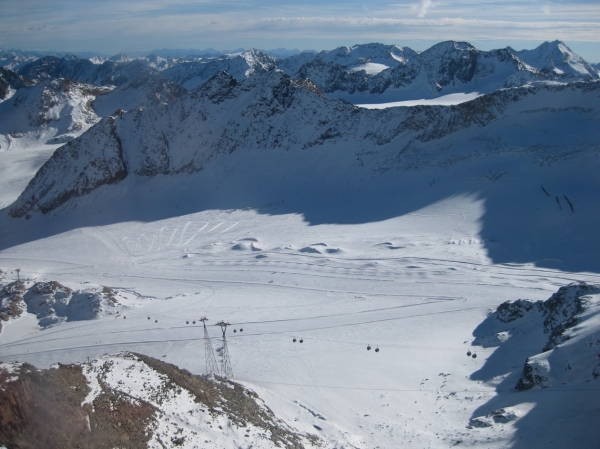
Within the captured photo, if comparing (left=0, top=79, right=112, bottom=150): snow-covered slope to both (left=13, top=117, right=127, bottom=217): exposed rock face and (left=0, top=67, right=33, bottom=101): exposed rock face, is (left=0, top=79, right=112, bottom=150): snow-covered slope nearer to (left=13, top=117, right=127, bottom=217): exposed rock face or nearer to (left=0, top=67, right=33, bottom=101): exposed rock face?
(left=0, top=67, right=33, bottom=101): exposed rock face

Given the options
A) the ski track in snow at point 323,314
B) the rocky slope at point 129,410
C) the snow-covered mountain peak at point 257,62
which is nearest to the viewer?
the rocky slope at point 129,410

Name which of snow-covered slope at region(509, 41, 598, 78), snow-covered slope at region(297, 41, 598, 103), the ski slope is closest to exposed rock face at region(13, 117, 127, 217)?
the ski slope

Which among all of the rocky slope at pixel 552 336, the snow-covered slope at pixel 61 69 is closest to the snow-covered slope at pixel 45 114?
the snow-covered slope at pixel 61 69

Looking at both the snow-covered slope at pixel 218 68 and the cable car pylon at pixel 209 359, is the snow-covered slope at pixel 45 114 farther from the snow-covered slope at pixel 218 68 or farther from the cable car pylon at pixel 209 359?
the cable car pylon at pixel 209 359

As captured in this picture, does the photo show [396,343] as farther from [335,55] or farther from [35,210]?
[335,55]

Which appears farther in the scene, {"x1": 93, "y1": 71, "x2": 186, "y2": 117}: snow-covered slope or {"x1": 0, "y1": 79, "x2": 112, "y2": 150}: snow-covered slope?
{"x1": 93, "y1": 71, "x2": 186, "y2": 117}: snow-covered slope
